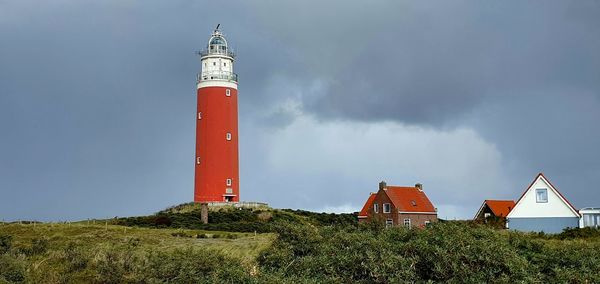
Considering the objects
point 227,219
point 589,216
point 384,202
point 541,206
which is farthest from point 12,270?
point 384,202

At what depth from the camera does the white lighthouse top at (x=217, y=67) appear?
62594 millimetres

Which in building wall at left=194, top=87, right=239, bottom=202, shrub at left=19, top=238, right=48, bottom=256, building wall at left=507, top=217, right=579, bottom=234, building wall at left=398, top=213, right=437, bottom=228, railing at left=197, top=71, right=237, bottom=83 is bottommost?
shrub at left=19, top=238, right=48, bottom=256

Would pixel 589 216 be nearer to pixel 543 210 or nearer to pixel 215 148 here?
pixel 543 210

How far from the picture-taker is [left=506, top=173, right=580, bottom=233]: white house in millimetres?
46812

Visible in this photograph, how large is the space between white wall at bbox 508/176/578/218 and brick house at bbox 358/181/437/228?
10127mm

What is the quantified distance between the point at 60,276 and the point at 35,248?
10858 millimetres

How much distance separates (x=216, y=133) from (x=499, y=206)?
23978 millimetres

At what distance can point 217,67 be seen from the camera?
63.2 meters

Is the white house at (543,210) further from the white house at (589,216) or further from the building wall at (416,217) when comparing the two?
the building wall at (416,217)

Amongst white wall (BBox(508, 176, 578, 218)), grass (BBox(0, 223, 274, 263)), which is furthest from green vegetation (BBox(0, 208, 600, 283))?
white wall (BBox(508, 176, 578, 218))

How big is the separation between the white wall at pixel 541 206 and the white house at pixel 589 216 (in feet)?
1.82

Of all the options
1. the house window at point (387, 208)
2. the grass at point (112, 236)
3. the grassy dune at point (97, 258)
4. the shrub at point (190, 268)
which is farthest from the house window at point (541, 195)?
the shrub at point (190, 268)

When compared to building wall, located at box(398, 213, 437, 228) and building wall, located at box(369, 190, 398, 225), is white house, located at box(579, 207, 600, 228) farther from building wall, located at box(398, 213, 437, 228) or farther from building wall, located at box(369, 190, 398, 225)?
building wall, located at box(369, 190, 398, 225)

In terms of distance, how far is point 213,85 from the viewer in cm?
6228
